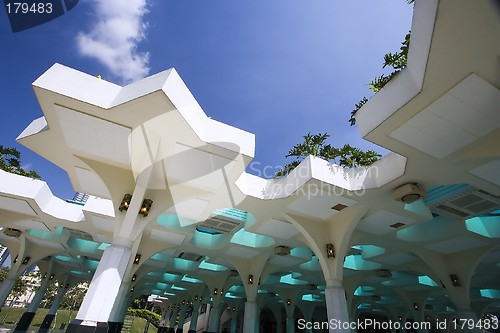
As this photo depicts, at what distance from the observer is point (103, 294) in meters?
8.07

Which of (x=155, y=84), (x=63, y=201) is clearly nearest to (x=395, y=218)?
(x=155, y=84)

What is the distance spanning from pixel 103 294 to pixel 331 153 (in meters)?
9.63

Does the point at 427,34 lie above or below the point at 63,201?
below

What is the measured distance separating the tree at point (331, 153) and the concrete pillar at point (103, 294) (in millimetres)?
7343

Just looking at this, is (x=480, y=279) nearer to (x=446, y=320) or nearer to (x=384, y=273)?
(x=384, y=273)

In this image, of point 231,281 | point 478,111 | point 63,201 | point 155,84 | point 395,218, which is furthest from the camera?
point 231,281

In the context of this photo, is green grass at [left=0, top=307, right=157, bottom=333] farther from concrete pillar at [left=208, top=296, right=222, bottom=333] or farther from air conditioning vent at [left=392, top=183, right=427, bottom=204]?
air conditioning vent at [left=392, top=183, right=427, bottom=204]

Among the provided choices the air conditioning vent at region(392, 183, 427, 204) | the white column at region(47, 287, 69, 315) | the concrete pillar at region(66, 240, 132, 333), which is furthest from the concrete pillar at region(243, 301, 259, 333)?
the white column at region(47, 287, 69, 315)

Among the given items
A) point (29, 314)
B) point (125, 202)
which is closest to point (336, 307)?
point (125, 202)

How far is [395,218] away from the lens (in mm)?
12773

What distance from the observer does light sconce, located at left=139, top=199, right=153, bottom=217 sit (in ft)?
33.0

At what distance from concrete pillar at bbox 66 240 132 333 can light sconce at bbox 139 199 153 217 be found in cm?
120

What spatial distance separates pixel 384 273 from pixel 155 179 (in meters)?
19.7

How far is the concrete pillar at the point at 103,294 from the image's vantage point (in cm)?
746
